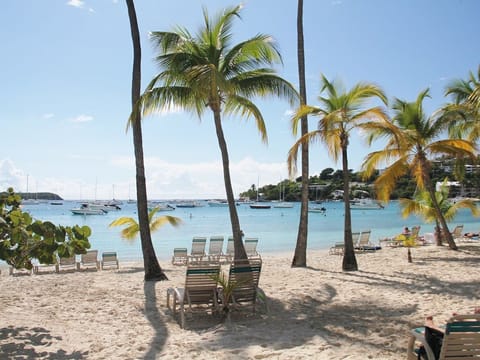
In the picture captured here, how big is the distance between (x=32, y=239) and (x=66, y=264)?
9038mm

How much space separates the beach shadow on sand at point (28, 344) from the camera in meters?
5.14

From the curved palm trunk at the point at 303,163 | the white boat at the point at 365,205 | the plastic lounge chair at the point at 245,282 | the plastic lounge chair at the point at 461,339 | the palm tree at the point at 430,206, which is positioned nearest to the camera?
the plastic lounge chair at the point at 461,339

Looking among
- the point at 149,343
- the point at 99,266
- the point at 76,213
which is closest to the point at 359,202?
the point at 76,213

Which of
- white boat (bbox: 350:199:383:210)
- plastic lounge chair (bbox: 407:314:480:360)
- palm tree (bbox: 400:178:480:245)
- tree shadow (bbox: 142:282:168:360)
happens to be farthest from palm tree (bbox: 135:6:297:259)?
white boat (bbox: 350:199:383:210)

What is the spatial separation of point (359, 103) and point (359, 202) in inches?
3666

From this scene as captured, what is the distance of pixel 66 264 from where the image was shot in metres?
13.9

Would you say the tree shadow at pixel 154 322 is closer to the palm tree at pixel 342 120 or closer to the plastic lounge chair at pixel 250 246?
the palm tree at pixel 342 120

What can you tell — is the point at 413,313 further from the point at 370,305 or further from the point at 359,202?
the point at 359,202

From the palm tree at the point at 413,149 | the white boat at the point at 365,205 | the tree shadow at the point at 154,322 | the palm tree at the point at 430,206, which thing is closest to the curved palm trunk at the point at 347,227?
the palm tree at the point at 413,149

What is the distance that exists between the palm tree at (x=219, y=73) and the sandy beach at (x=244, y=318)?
247cm

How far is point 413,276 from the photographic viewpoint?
10.5m

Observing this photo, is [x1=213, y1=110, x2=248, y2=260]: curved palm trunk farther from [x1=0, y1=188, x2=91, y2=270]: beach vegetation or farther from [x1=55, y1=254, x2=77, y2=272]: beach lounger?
[x1=55, y1=254, x2=77, y2=272]: beach lounger

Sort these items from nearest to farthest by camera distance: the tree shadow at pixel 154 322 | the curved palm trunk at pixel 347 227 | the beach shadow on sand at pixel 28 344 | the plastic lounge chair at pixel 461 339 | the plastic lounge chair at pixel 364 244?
the plastic lounge chair at pixel 461 339 → the beach shadow on sand at pixel 28 344 → the tree shadow at pixel 154 322 → the curved palm trunk at pixel 347 227 → the plastic lounge chair at pixel 364 244

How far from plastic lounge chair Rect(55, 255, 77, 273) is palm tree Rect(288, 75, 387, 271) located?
772 cm
